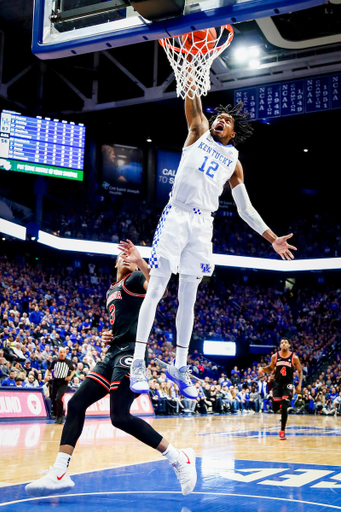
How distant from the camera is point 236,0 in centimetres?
429

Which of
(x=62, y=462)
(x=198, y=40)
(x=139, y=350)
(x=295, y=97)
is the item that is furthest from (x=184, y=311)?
(x=295, y=97)

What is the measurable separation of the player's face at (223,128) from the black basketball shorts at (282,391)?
779cm

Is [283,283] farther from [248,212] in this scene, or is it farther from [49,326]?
[248,212]

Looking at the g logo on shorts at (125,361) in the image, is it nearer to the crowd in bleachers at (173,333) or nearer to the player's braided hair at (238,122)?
the player's braided hair at (238,122)

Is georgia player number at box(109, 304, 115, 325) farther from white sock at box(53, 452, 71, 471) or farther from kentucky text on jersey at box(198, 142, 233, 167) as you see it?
kentucky text on jersey at box(198, 142, 233, 167)

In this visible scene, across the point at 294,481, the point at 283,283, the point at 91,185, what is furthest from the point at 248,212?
the point at 283,283

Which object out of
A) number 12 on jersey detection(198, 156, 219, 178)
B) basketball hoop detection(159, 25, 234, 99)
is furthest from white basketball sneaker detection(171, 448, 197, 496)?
basketball hoop detection(159, 25, 234, 99)

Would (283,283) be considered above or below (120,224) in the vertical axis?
below

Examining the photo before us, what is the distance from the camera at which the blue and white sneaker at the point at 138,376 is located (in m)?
4.46

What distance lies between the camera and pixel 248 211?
5.00m

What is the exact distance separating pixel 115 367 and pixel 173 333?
22444 mm

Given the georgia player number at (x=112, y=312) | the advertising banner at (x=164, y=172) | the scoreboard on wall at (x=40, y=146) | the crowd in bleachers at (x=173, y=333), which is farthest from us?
the advertising banner at (x=164, y=172)

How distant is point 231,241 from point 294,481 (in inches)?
1051

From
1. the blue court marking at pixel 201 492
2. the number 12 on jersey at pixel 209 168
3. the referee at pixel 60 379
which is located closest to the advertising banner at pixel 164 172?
the referee at pixel 60 379
